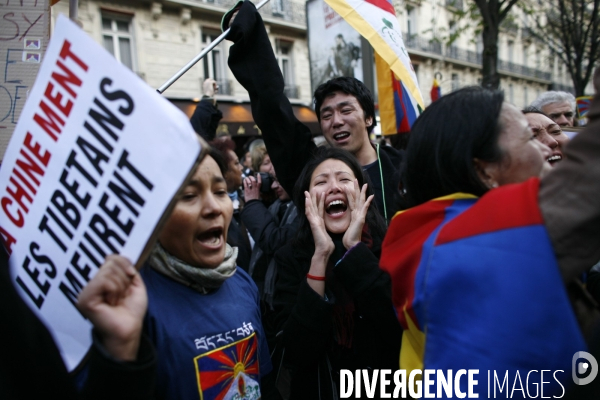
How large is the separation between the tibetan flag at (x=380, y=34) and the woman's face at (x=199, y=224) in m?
1.76

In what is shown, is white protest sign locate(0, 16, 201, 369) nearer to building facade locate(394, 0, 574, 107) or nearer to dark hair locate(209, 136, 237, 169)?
dark hair locate(209, 136, 237, 169)

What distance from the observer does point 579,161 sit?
0.97m

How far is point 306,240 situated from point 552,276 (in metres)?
1.18

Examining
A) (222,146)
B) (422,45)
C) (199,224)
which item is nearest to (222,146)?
(222,146)

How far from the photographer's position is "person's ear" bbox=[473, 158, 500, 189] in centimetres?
119

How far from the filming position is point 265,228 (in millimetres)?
2877

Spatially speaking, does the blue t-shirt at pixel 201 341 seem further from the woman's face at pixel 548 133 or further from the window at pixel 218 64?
the window at pixel 218 64

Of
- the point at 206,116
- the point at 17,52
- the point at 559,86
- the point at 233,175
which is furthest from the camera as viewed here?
the point at 559,86

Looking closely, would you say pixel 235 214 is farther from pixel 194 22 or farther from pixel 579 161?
pixel 194 22

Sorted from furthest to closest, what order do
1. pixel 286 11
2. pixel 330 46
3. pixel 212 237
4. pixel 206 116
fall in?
pixel 286 11 → pixel 330 46 → pixel 206 116 → pixel 212 237

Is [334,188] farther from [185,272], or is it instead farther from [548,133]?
[548,133]

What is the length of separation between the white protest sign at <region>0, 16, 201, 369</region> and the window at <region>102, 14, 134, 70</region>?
42.6 ft

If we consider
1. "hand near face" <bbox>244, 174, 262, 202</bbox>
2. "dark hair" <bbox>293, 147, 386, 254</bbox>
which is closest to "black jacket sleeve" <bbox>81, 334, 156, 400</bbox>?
"dark hair" <bbox>293, 147, 386, 254</bbox>

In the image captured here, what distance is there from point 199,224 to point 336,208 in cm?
78
